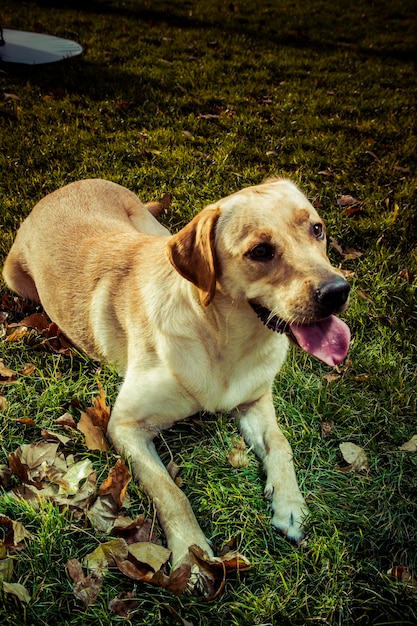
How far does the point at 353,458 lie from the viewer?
8.61ft

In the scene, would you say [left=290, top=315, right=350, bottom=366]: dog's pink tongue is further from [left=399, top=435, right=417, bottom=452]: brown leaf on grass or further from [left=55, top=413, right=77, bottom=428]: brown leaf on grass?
[left=55, top=413, right=77, bottom=428]: brown leaf on grass

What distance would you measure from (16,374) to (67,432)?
55cm

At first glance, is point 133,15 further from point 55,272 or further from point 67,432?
point 67,432

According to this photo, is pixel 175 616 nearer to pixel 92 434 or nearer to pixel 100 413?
pixel 92 434

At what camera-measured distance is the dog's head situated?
2.22 metres

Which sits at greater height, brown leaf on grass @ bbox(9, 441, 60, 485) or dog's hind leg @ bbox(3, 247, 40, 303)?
dog's hind leg @ bbox(3, 247, 40, 303)

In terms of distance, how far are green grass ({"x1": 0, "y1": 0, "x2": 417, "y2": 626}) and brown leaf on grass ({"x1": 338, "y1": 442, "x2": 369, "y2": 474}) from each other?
4 cm

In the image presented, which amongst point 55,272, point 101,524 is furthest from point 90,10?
point 101,524

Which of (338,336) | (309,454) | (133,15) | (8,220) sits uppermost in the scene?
(133,15)

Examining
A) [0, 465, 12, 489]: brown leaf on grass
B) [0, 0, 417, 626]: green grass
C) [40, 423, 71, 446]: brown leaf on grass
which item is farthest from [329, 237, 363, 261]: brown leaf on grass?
[0, 465, 12, 489]: brown leaf on grass

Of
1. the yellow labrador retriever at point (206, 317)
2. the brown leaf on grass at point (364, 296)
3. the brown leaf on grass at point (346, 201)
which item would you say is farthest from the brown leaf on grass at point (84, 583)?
the brown leaf on grass at point (346, 201)

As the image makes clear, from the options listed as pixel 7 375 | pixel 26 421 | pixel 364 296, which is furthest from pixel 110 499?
pixel 364 296

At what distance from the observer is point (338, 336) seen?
2.39 metres

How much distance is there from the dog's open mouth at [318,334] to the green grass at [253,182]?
0.62m
